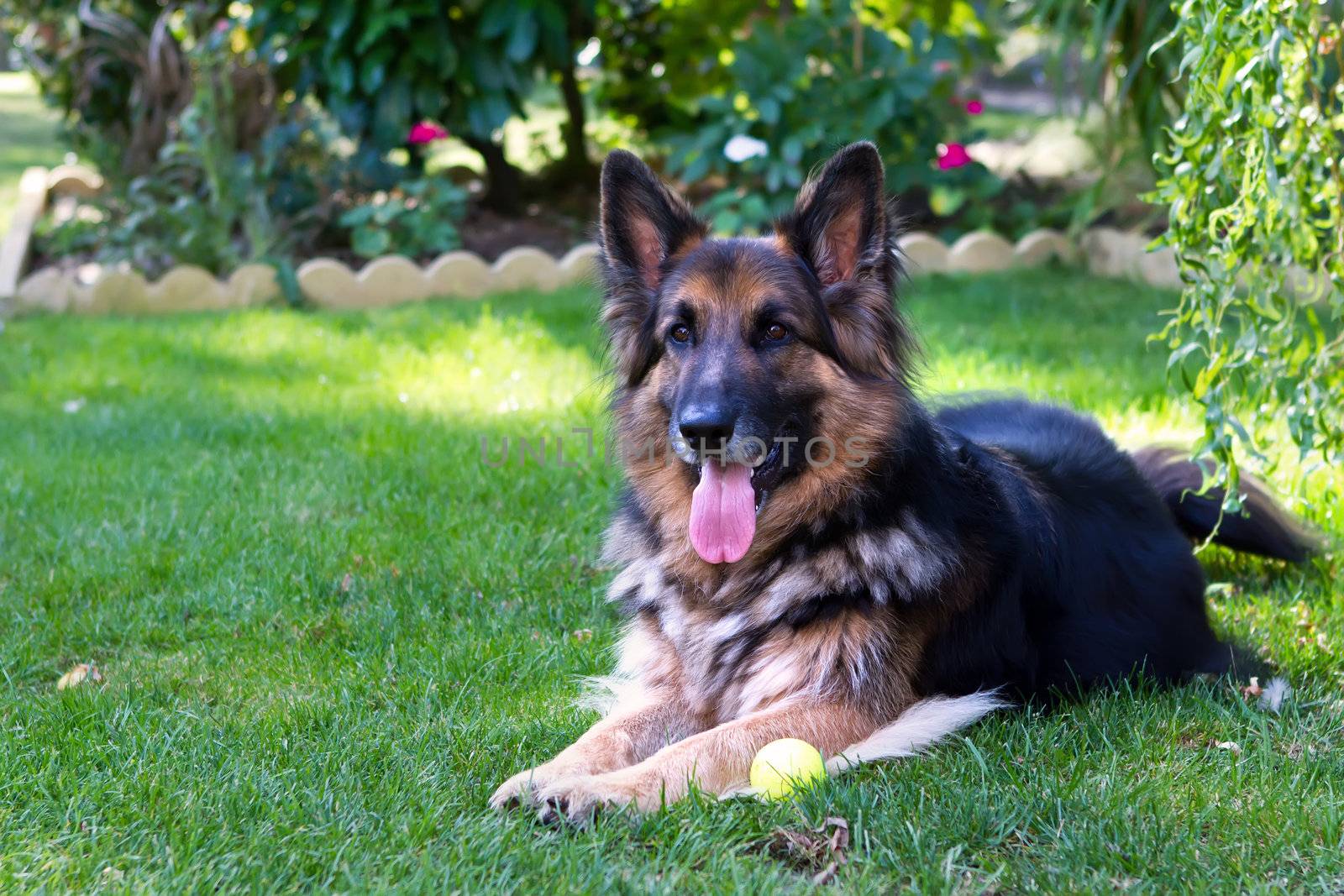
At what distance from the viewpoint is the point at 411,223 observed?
32.6 ft

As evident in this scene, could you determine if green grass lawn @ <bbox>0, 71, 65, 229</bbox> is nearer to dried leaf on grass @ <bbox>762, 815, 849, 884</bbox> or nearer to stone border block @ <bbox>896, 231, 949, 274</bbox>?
stone border block @ <bbox>896, 231, 949, 274</bbox>

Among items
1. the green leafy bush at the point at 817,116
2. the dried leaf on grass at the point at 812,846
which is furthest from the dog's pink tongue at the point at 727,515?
the green leafy bush at the point at 817,116

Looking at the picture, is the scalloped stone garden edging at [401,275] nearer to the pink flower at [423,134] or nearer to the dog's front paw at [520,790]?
the pink flower at [423,134]

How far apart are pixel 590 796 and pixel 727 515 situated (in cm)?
95

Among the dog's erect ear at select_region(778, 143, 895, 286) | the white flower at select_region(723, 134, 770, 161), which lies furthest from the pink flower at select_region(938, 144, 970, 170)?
the dog's erect ear at select_region(778, 143, 895, 286)

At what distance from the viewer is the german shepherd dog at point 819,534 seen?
11.2 ft

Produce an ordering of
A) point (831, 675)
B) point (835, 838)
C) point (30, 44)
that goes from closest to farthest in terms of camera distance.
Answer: point (835, 838) → point (831, 675) → point (30, 44)

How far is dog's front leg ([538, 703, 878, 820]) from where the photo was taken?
3.00 meters

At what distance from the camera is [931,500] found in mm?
3564

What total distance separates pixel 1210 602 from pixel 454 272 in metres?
6.66

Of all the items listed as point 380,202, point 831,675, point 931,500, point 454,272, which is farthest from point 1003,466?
point 380,202

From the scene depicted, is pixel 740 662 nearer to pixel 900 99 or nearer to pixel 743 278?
pixel 743 278

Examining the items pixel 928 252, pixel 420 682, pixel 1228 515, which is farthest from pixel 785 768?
pixel 928 252

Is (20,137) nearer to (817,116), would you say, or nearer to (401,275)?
(401,275)
